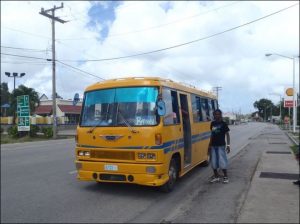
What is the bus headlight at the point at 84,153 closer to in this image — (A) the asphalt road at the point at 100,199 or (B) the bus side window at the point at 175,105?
(A) the asphalt road at the point at 100,199

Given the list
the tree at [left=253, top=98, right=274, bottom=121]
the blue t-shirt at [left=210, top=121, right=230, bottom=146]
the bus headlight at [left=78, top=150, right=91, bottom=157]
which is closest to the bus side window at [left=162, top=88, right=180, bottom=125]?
the blue t-shirt at [left=210, top=121, right=230, bottom=146]

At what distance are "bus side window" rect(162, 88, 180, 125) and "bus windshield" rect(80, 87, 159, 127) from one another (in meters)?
0.38

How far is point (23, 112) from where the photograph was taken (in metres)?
4.70

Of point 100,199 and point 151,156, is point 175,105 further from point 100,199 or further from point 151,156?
point 100,199

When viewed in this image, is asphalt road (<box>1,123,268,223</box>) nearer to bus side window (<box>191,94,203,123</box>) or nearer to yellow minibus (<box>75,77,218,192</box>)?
yellow minibus (<box>75,77,218,192</box>)

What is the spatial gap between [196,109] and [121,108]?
3.48 metres

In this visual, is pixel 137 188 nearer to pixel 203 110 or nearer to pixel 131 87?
pixel 131 87

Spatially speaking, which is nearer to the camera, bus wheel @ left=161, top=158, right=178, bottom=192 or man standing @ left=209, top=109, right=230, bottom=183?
bus wheel @ left=161, top=158, right=178, bottom=192

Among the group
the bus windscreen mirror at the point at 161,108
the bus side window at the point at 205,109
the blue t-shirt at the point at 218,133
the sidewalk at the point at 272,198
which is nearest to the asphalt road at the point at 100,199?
the sidewalk at the point at 272,198

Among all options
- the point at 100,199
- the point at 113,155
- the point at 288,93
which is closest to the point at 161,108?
the point at 113,155

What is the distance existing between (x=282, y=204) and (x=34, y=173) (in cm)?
585

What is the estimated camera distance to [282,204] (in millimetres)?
6969

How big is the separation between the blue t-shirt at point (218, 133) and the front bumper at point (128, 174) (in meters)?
2.04

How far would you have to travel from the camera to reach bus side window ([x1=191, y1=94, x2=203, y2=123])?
1068cm
